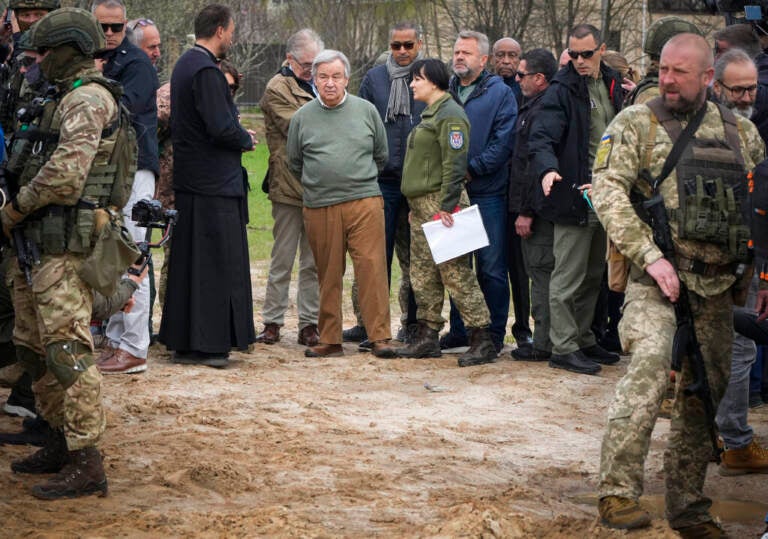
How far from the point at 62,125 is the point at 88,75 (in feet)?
1.04

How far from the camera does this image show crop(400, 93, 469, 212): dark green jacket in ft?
29.1

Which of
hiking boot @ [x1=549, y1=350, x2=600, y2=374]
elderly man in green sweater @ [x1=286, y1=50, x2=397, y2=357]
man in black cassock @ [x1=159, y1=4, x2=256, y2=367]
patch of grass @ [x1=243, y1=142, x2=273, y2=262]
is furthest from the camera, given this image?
patch of grass @ [x1=243, y1=142, x2=273, y2=262]

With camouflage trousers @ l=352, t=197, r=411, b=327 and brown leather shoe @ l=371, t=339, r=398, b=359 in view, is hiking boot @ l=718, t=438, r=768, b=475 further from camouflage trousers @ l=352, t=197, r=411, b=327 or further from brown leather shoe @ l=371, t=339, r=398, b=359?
camouflage trousers @ l=352, t=197, r=411, b=327

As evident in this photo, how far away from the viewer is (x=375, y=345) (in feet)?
30.8

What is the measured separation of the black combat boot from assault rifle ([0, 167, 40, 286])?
404 cm

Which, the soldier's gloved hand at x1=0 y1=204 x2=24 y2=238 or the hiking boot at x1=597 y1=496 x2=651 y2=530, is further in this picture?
the soldier's gloved hand at x1=0 y1=204 x2=24 y2=238

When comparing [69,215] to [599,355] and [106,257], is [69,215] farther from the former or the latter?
[599,355]

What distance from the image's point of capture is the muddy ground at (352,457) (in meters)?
5.41

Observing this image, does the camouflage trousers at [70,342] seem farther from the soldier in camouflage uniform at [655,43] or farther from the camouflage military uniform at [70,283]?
the soldier in camouflage uniform at [655,43]

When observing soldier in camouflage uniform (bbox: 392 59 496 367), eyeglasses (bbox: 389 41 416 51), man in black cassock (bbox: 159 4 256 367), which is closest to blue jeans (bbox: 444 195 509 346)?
soldier in camouflage uniform (bbox: 392 59 496 367)

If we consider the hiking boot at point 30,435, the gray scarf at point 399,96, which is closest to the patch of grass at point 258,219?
the gray scarf at point 399,96

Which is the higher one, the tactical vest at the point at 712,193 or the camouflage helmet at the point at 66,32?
the camouflage helmet at the point at 66,32

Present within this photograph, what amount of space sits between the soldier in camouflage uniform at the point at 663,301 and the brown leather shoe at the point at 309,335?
4.72 meters

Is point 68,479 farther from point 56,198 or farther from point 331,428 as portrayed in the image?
point 331,428
